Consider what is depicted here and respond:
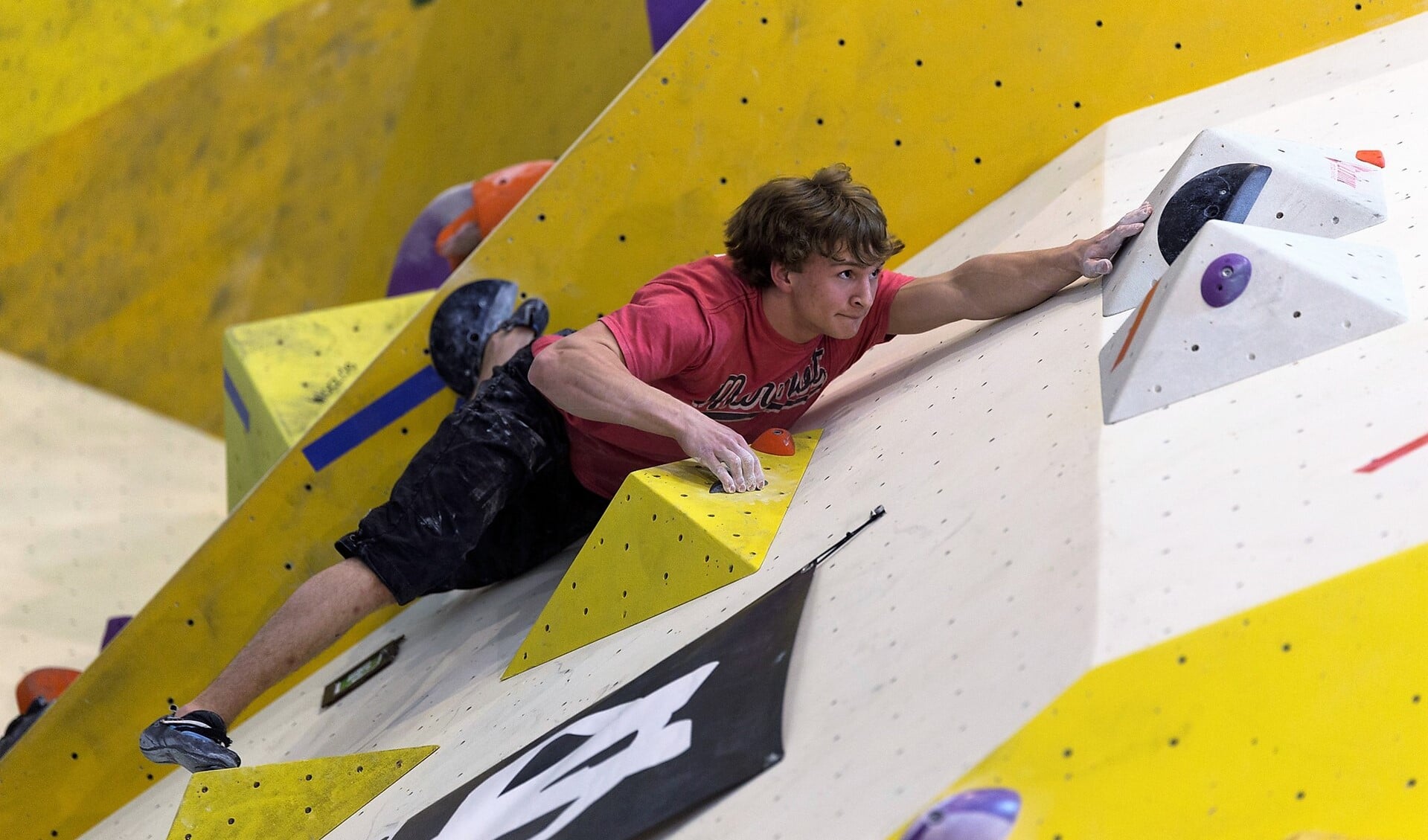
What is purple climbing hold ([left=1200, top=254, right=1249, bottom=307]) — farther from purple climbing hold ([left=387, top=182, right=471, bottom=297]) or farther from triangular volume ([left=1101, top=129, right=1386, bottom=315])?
purple climbing hold ([left=387, top=182, right=471, bottom=297])

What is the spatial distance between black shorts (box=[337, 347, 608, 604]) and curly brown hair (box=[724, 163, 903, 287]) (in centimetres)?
46

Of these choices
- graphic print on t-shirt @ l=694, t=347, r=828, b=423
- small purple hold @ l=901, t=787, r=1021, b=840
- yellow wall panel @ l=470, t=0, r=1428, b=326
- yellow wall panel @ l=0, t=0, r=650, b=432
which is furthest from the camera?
yellow wall panel @ l=0, t=0, r=650, b=432

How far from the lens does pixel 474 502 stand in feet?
6.63

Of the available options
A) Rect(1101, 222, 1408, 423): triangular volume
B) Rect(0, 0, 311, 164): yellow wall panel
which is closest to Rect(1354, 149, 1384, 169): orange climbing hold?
Rect(1101, 222, 1408, 423): triangular volume

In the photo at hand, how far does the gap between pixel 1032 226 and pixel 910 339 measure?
278 mm

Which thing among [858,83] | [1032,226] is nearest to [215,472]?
[858,83]

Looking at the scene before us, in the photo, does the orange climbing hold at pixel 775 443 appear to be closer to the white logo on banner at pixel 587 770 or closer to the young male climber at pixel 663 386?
the young male climber at pixel 663 386

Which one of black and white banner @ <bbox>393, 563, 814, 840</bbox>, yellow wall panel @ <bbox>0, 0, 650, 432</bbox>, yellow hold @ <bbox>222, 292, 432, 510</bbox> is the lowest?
black and white banner @ <bbox>393, 563, 814, 840</bbox>

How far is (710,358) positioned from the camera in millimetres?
1909

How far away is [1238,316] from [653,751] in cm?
78

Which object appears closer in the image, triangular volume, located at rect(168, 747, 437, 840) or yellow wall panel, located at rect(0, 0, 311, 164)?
triangular volume, located at rect(168, 747, 437, 840)

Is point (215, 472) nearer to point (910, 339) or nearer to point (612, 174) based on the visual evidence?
point (612, 174)

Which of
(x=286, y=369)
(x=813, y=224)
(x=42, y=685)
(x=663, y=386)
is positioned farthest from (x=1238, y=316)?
(x=42, y=685)

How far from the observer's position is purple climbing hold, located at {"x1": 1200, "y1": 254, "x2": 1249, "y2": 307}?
55.2 inches
